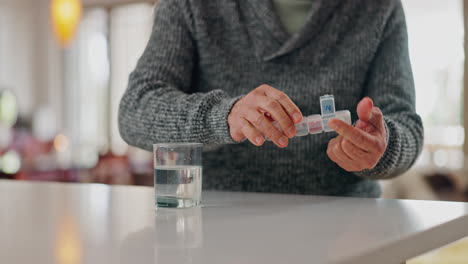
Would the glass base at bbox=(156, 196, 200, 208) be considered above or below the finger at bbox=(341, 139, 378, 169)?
below

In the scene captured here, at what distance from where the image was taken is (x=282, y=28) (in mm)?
1236

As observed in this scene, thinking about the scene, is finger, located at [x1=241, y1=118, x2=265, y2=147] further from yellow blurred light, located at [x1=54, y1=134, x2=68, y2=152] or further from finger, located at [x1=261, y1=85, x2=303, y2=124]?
yellow blurred light, located at [x1=54, y1=134, x2=68, y2=152]

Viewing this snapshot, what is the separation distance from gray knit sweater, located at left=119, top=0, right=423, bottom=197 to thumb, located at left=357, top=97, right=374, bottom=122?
32 cm

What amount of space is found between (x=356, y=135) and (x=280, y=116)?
0.12 m

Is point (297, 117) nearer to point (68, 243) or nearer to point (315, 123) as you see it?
point (315, 123)

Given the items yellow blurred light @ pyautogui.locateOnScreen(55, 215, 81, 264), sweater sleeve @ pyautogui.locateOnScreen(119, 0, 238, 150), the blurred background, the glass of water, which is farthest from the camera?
the blurred background

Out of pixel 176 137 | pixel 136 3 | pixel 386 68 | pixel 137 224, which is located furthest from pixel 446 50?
pixel 137 224

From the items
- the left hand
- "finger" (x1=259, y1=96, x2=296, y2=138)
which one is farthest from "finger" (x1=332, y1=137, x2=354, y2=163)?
"finger" (x1=259, y1=96, x2=296, y2=138)

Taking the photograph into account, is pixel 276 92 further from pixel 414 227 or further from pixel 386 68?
pixel 386 68

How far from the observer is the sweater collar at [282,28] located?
1.21 meters

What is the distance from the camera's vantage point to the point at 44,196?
959mm

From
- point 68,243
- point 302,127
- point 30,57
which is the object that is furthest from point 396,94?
point 30,57

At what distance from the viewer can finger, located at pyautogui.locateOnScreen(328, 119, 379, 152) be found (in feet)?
2.61

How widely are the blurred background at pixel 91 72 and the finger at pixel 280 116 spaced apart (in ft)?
15.2
